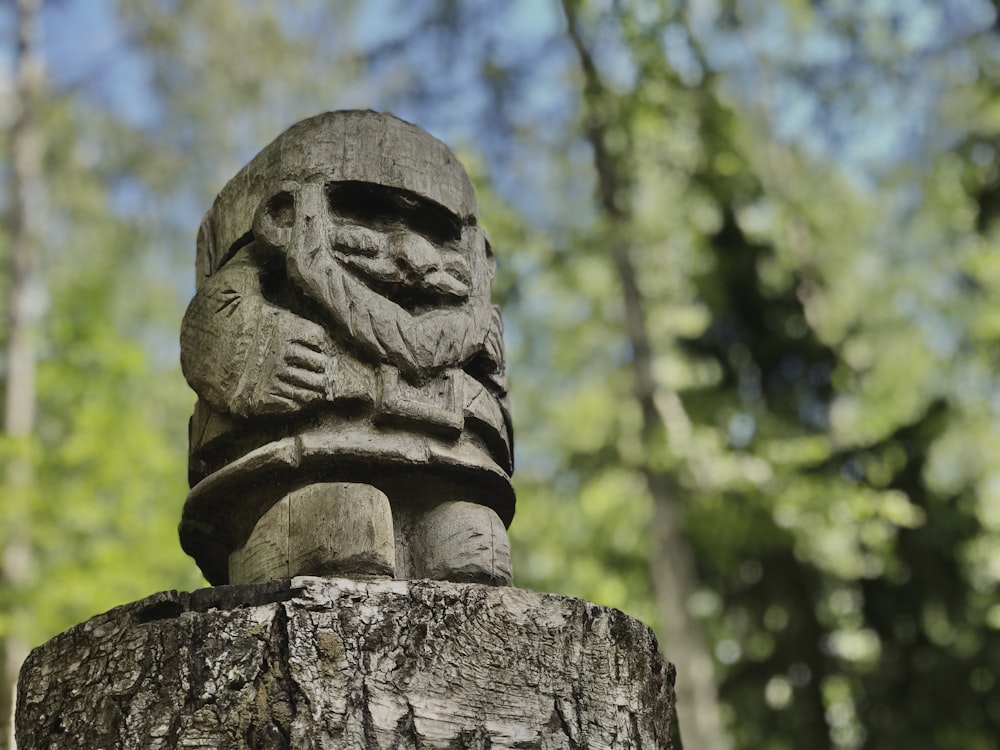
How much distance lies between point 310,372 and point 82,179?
40.2 feet

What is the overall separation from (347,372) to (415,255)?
57 centimetres

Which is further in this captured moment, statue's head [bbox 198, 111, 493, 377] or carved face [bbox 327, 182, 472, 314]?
carved face [bbox 327, 182, 472, 314]

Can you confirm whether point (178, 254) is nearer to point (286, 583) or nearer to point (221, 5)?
point (221, 5)

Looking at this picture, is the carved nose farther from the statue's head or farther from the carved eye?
the carved eye

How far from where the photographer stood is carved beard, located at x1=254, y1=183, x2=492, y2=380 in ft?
13.6

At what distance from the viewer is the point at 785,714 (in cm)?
1138

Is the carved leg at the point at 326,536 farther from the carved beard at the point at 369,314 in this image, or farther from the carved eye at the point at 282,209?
the carved eye at the point at 282,209

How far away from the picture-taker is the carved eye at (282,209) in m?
4.45

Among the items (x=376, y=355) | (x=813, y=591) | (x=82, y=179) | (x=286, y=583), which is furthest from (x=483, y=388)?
(x=82, y=179)

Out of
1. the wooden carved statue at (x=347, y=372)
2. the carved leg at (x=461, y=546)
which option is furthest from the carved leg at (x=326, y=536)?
the carved leg at (x=461, y=546)

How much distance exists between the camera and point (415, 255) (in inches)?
174

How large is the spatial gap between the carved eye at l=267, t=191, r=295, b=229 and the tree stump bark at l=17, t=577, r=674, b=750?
59.0 inches

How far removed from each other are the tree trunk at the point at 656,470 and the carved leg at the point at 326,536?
5.81 metres

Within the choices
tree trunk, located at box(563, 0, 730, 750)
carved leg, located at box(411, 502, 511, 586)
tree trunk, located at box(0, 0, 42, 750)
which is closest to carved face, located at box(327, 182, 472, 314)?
carved leg, located at box(411, 502, 511, 586)
